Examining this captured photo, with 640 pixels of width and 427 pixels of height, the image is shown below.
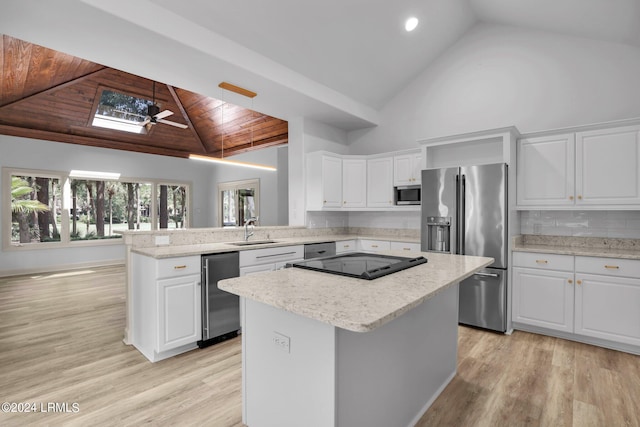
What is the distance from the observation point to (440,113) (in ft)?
14.7

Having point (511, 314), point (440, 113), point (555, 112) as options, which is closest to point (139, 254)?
point (511, 314)

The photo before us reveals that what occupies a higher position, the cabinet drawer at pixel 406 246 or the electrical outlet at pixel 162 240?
the electrical outlet at pixel 162 240

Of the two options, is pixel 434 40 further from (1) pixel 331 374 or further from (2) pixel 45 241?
(2) pixel 45 241

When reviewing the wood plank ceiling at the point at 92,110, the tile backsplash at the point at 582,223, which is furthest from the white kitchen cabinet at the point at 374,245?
the wood plank ceiling at the point at 92,110

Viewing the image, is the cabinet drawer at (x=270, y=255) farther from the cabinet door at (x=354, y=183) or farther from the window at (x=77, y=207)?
the window at (x=77, y=207)

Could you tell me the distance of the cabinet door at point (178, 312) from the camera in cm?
264

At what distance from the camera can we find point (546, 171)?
3.33 meters

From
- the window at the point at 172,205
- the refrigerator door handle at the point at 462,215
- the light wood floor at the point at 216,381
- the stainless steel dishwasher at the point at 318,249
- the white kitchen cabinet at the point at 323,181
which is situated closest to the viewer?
the light wood floor at the point at 216,381

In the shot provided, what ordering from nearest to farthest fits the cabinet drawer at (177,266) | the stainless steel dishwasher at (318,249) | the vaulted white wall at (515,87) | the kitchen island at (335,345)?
the kitchen island at (335,345) → the cabinet drawer at (177,266) → the vaulted white wall at (515,87) → the stainless steel dishwasher at (318,249)

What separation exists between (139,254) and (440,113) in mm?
4097

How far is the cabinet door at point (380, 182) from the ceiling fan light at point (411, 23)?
5.29 feet

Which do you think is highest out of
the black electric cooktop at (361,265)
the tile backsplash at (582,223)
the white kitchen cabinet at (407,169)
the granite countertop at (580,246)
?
the white kitchen cabinet at (407,169)

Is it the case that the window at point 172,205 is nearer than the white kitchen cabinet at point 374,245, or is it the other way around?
the white kitchen cabinet at point 374,245

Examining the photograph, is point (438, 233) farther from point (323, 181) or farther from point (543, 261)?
point (323, 181)
